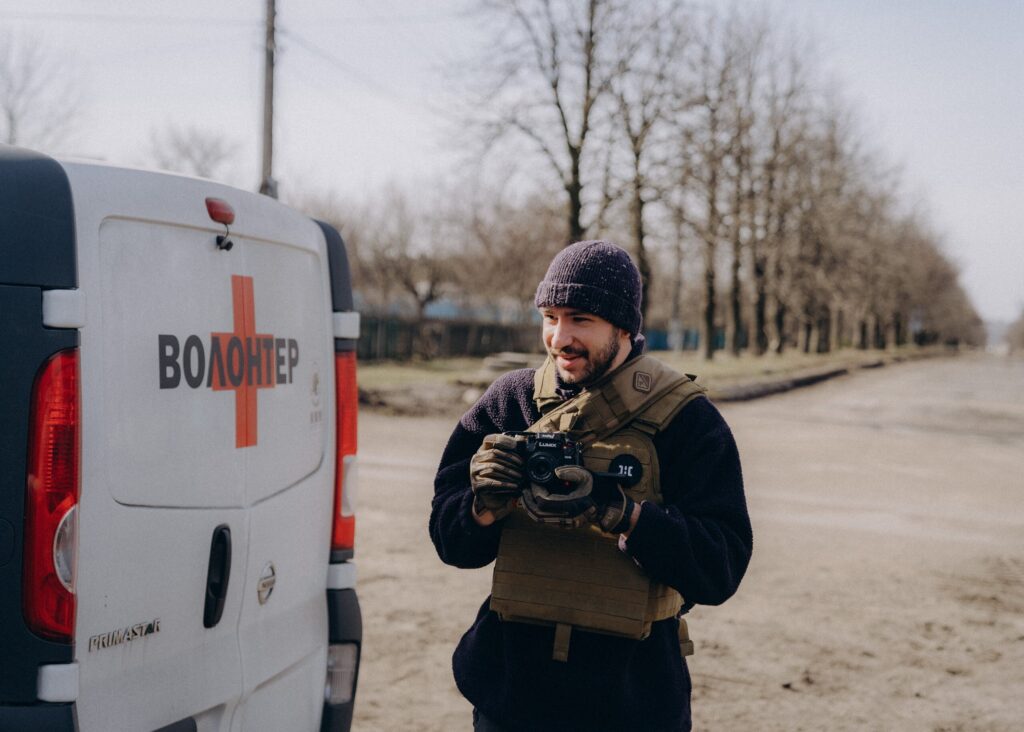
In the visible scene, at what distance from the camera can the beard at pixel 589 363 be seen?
7.89 feet

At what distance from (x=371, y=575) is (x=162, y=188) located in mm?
4563

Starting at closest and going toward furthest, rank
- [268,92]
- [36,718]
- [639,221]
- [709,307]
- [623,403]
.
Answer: [623,403]
[36,718]
[268,92]
[639,221]
[709,307]

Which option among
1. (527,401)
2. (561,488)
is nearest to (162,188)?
(527,401)

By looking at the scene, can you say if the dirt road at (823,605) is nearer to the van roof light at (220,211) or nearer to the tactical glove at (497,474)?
the van roof light at (220,211)

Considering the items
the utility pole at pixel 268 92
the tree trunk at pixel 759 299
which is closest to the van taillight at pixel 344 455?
the utility pole at pixel 268 92

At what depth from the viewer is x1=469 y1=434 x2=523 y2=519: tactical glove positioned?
2.24 m

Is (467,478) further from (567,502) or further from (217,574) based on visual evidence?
(217,574)

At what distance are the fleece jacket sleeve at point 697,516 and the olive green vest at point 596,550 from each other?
5 cm

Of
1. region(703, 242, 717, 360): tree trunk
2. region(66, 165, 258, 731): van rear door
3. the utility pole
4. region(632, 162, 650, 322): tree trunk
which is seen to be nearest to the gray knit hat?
region(66, 165, 258, 731): van rear door

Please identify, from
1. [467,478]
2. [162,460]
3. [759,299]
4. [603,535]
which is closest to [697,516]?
[603,535]

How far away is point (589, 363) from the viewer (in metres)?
2.41

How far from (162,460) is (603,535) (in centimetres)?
118

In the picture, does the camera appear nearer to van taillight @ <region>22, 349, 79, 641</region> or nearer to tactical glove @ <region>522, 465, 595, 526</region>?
tactical glove @ <region>522, 465, 595, 526</region>

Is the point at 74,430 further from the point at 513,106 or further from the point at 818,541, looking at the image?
the point at 513,106
